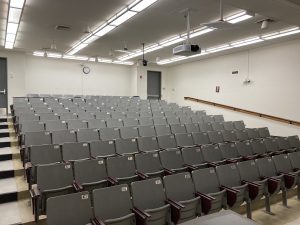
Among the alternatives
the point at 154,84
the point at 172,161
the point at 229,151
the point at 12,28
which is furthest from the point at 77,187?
the point at 154,84

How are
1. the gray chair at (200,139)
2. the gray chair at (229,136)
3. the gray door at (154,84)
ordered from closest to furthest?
1. the gray chair at (200,139)
2. the gray chair at (229,136)
3. the gray door at (154,84)

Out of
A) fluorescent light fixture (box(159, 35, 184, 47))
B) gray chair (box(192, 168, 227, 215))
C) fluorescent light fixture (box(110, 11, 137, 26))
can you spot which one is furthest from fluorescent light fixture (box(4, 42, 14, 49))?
gray chair (box(192, 168, 227, 215))

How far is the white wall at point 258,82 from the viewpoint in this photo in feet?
27.5

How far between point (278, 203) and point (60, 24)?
270 inches

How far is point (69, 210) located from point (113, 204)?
0.46m

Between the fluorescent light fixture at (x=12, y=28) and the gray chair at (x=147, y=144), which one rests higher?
the fluorescent light fixture at (x=12, y=28)

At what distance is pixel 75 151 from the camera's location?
13.4 ft

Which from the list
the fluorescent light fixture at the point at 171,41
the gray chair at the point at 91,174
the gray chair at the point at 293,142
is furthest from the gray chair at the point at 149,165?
the fluorescent light fixture at the point at 171,41

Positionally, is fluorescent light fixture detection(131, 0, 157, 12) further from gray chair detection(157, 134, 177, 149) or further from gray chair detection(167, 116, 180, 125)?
gray chair detection(167, 116, 180, 125)

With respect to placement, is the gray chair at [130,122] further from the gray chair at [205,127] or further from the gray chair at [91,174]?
the gray chair at [91,174]

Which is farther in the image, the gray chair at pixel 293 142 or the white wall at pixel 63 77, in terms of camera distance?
the white wall at pixel 63 77

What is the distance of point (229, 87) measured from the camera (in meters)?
10.7

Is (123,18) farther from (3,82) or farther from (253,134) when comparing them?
(3,82)

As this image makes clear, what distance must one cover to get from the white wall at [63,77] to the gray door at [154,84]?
95 cm
